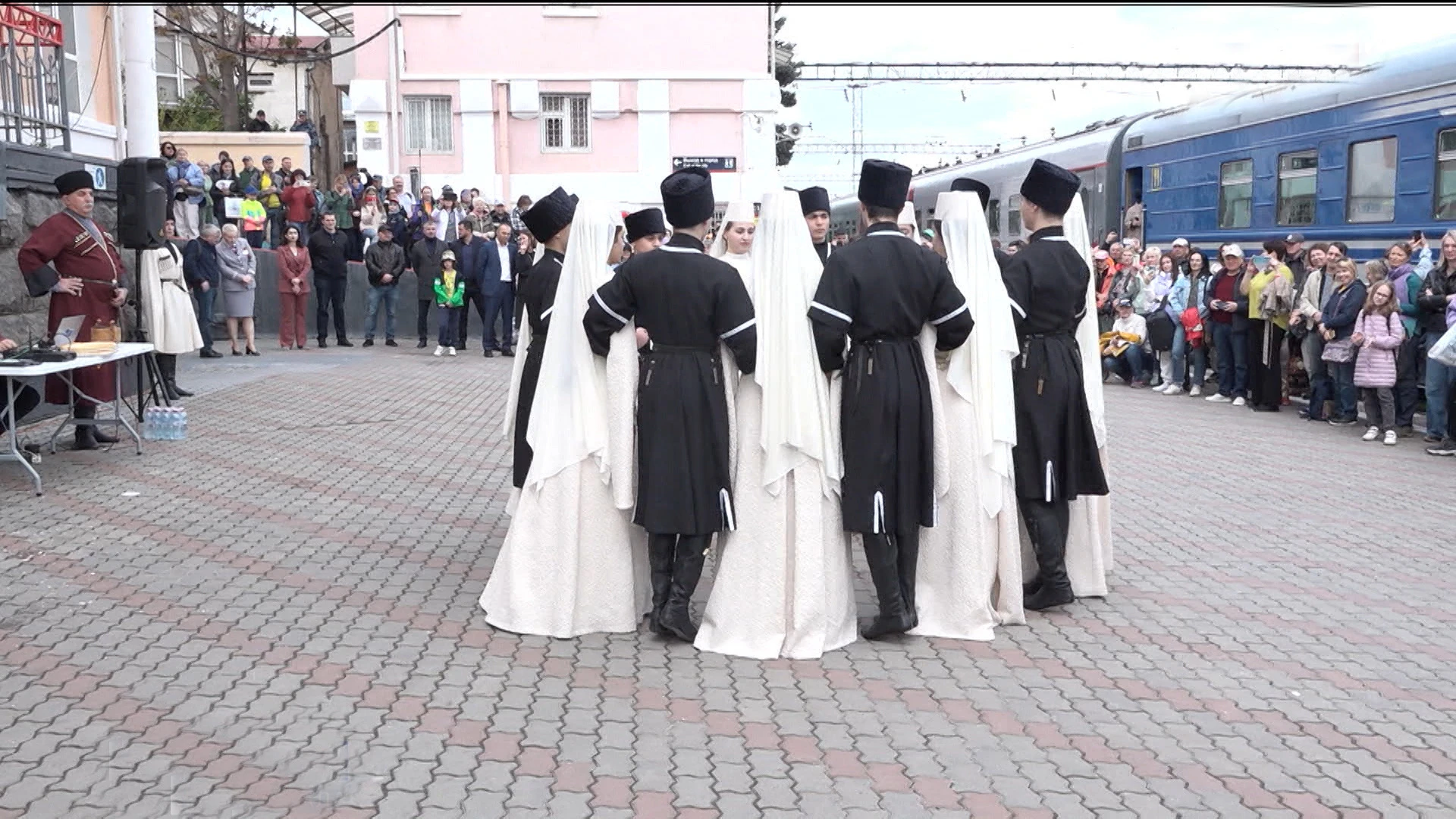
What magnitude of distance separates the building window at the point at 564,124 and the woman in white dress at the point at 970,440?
2762 cm

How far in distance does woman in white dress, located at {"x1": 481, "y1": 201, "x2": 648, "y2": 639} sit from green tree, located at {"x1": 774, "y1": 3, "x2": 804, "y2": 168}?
28.3 metres

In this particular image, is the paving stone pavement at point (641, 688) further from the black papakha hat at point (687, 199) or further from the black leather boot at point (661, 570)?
the black papakha hat at point (687, 199)

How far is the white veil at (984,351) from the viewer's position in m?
6.53

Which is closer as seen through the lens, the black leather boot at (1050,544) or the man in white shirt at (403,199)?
the black leather boot at (1050,544)

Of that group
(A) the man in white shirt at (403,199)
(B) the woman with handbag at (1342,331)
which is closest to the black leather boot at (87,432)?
(B) the woman with handbag at (1342,331)

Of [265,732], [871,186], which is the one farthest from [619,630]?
[871,186]

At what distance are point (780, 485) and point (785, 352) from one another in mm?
574

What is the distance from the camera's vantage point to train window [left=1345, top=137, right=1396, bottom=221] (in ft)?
51.0

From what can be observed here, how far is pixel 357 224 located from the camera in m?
23.5

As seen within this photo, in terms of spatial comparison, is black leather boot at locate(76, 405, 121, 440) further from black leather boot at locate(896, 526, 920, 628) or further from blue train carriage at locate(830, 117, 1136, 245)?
blue train carriage at locate(830, 117, 1136, 245)

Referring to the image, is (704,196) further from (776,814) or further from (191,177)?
(191,177)

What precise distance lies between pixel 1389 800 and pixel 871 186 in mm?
3203

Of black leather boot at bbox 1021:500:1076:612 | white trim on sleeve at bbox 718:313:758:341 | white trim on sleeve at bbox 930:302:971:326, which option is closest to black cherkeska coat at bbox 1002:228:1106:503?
black leather boot at bbox 1021:500:1076:612

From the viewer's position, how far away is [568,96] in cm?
3328
